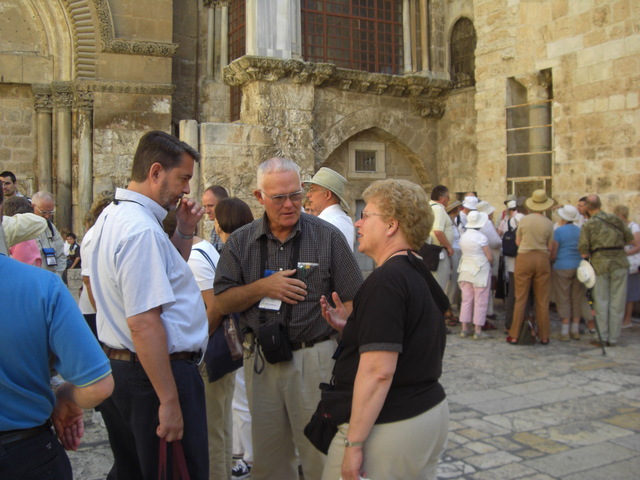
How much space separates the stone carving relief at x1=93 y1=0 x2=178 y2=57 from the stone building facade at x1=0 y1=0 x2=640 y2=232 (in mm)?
29

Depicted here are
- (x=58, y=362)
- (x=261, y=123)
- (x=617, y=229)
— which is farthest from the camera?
(x=261, y=123)

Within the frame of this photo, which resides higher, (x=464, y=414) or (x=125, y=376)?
(x=125, y=376)

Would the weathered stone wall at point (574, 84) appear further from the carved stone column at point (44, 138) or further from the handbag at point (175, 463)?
the carved stone column at point (44, 138)

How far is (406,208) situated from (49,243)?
16.3ft

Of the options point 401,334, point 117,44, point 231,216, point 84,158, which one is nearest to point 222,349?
point 231,216

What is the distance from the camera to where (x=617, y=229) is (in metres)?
8.09

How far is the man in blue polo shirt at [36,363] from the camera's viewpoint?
1890 millimetres

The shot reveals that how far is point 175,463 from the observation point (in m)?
2.54

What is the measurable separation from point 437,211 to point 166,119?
21.9 ft

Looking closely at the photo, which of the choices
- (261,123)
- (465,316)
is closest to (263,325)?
(465,316)

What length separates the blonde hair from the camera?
8.45 ft

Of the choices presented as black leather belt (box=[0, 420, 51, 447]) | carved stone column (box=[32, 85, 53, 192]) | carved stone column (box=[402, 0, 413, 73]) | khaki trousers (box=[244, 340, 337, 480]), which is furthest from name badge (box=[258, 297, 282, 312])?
carved stone column (box=[402, 0, 413, 73])

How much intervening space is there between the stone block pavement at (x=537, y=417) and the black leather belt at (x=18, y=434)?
8.10 feet

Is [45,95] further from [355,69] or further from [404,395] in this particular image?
[404,395]
